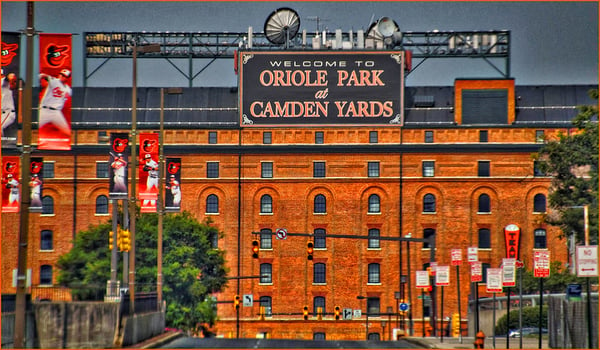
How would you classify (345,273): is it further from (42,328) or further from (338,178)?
(42,328)

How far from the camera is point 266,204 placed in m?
122

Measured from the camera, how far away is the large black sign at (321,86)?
112 m

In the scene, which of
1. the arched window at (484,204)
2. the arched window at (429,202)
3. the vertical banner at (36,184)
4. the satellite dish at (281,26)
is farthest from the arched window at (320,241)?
the vertical banner at (36,184)

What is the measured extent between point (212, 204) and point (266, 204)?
5146 mm

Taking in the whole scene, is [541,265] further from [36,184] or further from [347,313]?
[347,313]

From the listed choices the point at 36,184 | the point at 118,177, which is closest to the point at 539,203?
the point at 36,184

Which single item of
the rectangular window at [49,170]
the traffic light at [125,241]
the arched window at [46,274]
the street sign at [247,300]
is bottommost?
the street sign at [247,300]

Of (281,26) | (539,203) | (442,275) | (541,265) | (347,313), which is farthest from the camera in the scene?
(539,203)

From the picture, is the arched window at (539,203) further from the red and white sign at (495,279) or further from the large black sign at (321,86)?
the red and white sign at (495,279)

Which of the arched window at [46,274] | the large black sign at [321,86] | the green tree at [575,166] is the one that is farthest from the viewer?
the arched window at [46,274]

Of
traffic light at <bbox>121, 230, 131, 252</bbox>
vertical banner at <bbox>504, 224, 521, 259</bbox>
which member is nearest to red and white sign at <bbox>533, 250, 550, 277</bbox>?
vertical banner at <bbox>504, 224, 521, 259</bbox>

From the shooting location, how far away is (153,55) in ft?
376

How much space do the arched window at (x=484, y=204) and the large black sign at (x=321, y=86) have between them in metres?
12.7

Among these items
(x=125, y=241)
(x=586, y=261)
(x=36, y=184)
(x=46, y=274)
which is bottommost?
(x=46, y=274)
